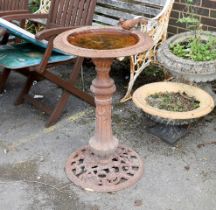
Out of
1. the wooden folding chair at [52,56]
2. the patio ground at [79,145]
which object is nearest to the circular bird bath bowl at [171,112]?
the patio ground at [79,145]

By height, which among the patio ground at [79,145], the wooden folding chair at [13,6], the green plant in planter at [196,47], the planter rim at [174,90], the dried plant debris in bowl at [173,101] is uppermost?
the green plant in planter at [196,47]

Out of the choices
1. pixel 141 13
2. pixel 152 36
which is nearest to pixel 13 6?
pixel 141 13

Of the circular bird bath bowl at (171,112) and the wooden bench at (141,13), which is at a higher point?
the wooden bench at (141,13)

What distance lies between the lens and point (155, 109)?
3553mm

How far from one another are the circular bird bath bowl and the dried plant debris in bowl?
0.11 ft

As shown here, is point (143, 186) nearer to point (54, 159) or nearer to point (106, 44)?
point (54, 159)

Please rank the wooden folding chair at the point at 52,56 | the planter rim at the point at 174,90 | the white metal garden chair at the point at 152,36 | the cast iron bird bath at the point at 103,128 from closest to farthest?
the cast iron bird bath at the point at 103,128, the planter rim at the point at 174,90, the wooden folding chair at the point at 52,56, the white metal garden chair at the point at 152,36

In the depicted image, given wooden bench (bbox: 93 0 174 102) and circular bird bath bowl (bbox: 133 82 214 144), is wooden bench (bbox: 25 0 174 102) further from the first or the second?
circular bird bath bowl (bbox: 133 82 214 144)

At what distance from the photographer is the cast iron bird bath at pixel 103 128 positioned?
9.40 feet

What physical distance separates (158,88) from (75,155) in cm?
112

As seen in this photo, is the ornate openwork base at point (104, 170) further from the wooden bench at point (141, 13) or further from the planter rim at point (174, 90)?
the wooden bench at point (141, 13)

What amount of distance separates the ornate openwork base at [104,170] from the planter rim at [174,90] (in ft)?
1.36

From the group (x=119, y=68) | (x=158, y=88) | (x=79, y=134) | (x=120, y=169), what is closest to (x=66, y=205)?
(x=120, y=169)

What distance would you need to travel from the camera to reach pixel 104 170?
3.24m
